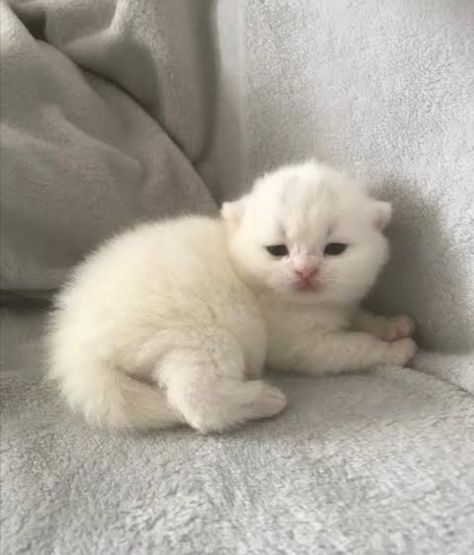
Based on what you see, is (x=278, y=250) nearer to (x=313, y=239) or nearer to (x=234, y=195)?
(x=313, y=239)

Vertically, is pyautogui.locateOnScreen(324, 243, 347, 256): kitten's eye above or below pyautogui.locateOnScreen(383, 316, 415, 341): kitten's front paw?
above

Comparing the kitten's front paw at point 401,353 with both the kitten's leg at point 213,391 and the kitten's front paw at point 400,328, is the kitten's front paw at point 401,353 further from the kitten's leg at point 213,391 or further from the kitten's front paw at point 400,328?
the kitten's leg at point 213,391

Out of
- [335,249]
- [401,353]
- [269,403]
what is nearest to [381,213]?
[335,249]

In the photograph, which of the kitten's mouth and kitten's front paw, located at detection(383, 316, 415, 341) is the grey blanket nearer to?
kitten's front paw, located at detection(383, 316, 415, 341)

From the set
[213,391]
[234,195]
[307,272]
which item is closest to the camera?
[213,391]

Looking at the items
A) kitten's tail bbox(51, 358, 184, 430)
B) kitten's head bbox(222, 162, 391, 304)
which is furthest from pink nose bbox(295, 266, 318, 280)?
kitten's tail bbox(51, 358, 184, 430)

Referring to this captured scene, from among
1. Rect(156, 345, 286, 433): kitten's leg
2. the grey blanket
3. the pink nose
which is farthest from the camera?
the pink nose

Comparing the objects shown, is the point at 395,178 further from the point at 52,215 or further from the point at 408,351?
the point at 52,215
